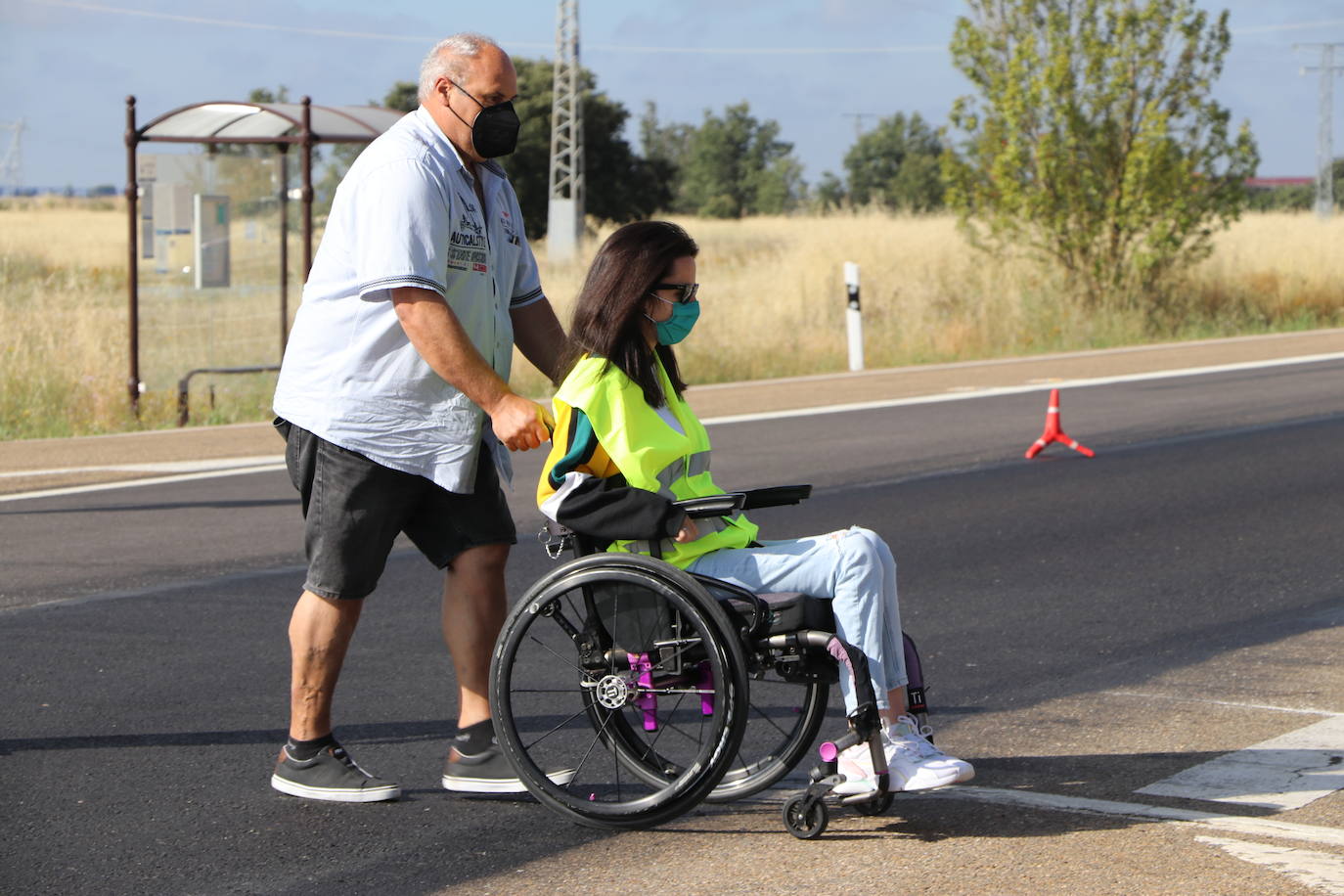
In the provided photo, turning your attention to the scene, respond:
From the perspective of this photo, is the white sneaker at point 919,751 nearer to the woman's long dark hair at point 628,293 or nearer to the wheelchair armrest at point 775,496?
the wheelchair armrest at point 775,496

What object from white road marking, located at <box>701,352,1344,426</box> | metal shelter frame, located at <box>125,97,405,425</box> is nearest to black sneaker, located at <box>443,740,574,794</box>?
white road marking, located at <box>701,352,1344,426</box>

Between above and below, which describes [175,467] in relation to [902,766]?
above

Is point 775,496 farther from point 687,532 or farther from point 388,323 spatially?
point 388,323

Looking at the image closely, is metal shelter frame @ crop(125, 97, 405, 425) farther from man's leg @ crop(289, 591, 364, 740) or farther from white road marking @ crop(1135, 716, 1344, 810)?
white road marking @ crop(1135, 716, 1344, 810)

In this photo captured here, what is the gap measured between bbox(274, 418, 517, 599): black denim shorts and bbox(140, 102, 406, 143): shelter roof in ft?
39.5

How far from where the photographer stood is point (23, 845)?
4.33m

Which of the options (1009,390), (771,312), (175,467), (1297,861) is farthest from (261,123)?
(1297,861)

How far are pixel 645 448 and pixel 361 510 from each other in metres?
0.77

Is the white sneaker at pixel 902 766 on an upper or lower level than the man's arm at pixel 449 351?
lower

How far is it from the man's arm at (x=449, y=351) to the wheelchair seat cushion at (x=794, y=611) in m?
0.70

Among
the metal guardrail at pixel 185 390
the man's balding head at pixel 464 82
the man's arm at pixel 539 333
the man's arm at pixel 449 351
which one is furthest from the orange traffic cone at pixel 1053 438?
the man's arm at pixel 449 351

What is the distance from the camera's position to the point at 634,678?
4410 mm

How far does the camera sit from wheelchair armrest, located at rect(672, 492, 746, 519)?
422 cm

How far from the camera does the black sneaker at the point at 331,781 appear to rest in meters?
4.67
